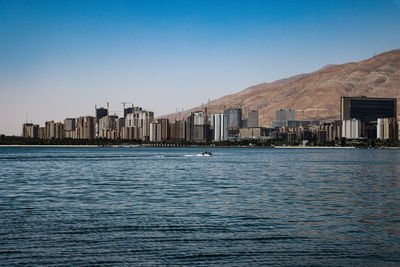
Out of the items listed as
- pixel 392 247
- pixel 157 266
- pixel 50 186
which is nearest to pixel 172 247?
pixel 157 266

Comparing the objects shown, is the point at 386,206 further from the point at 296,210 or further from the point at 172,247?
the point at 172,247

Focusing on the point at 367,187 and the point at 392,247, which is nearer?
the point at 392,247

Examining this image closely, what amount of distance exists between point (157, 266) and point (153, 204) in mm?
22514

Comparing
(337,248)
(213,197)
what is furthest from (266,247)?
(213,197)

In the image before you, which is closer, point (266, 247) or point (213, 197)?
point (266, 247)

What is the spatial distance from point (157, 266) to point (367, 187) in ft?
157

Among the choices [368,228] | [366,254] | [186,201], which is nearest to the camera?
[366,254]

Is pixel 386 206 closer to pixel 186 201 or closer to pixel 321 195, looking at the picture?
pixel 321 195

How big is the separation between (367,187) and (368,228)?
33113mm

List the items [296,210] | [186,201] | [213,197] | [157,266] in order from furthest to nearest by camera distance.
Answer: [213,197]
[186,201]
[296,210]
[157,266]

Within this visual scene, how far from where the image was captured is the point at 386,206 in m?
44.8

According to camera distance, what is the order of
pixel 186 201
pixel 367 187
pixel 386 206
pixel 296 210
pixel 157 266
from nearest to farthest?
1. pixel 157 266
2. pixel 296 210
3. pixel 386 206
4. pixel 186 201
5. pixel 367 187

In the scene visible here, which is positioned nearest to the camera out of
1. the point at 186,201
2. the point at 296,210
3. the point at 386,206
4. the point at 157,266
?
the point at 157,266

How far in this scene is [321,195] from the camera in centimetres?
5384
